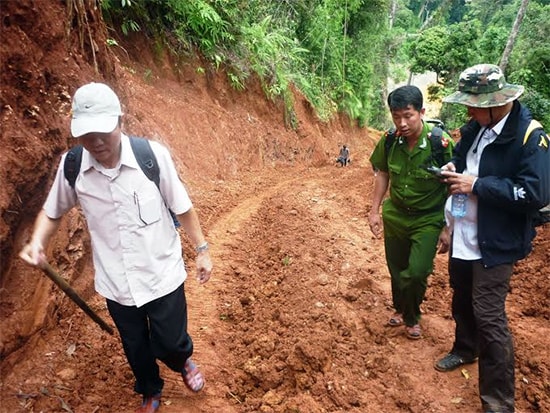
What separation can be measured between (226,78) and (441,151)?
916 centimetres

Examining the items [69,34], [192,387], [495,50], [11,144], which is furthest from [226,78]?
[495,50]

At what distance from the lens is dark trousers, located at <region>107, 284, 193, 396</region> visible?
8.89 feet

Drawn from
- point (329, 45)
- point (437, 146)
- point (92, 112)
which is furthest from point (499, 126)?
point (329, 45)

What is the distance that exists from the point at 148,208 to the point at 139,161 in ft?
0.88

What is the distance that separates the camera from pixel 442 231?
141 inches

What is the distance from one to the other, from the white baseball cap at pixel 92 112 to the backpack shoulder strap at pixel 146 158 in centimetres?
23

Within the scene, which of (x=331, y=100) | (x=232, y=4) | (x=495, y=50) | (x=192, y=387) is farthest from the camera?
(x=495, y=50)

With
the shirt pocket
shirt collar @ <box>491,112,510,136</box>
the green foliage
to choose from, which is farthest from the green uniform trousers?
the green foliage

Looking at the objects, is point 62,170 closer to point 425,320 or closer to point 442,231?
point 442,231

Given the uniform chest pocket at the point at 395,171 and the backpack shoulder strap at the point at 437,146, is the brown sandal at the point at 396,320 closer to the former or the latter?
the uniform chest pocket at the point at 395,171

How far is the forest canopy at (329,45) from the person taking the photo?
1009 centimetres

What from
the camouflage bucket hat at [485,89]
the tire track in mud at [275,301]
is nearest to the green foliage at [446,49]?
the tire track in mud at [275,301]

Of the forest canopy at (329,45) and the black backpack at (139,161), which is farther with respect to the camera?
the forest canopy at (329,45)

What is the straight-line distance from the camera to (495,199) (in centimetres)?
272
